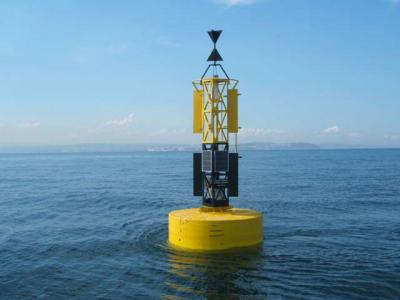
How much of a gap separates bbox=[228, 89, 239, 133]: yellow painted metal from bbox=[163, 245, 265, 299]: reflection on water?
25.6ft

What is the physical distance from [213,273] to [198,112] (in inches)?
431

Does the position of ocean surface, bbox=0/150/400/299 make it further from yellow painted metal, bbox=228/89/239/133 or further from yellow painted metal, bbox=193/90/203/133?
yellow painted metal, bbox=193/90/203/133

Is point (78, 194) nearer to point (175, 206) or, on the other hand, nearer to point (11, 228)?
point (175, 206)

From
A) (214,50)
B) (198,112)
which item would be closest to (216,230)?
(198,112)

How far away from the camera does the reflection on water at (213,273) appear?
21516 millimetres

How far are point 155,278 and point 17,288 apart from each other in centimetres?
681

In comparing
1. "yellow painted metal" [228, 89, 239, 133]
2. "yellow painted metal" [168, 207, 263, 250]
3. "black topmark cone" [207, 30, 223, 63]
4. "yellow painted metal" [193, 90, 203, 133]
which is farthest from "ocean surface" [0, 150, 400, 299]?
"black topmark cone" [207, 30, 223, 63]

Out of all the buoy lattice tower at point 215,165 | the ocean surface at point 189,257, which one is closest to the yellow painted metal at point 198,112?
the buoy lattice tower at point 215,165

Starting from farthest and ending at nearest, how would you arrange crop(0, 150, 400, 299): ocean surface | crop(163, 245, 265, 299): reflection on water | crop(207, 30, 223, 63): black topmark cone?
crop(207, 30, 223, 63): black topmark cone < crop(0, 150, 400, 299): ocean surface < crop(163, 245, 265, 299): reflection on water

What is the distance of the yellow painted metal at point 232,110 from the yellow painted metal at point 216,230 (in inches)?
224

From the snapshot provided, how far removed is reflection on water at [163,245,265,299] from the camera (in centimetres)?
2152

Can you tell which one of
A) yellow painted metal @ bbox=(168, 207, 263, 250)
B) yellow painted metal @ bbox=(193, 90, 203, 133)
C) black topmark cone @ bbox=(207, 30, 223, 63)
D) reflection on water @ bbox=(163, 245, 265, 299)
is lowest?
reflection on water @ bbox=(163, 245, 265, 299)

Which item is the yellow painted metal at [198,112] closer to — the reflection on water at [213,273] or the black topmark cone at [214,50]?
the black topmark cone at [214,50]

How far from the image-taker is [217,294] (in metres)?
21.3
